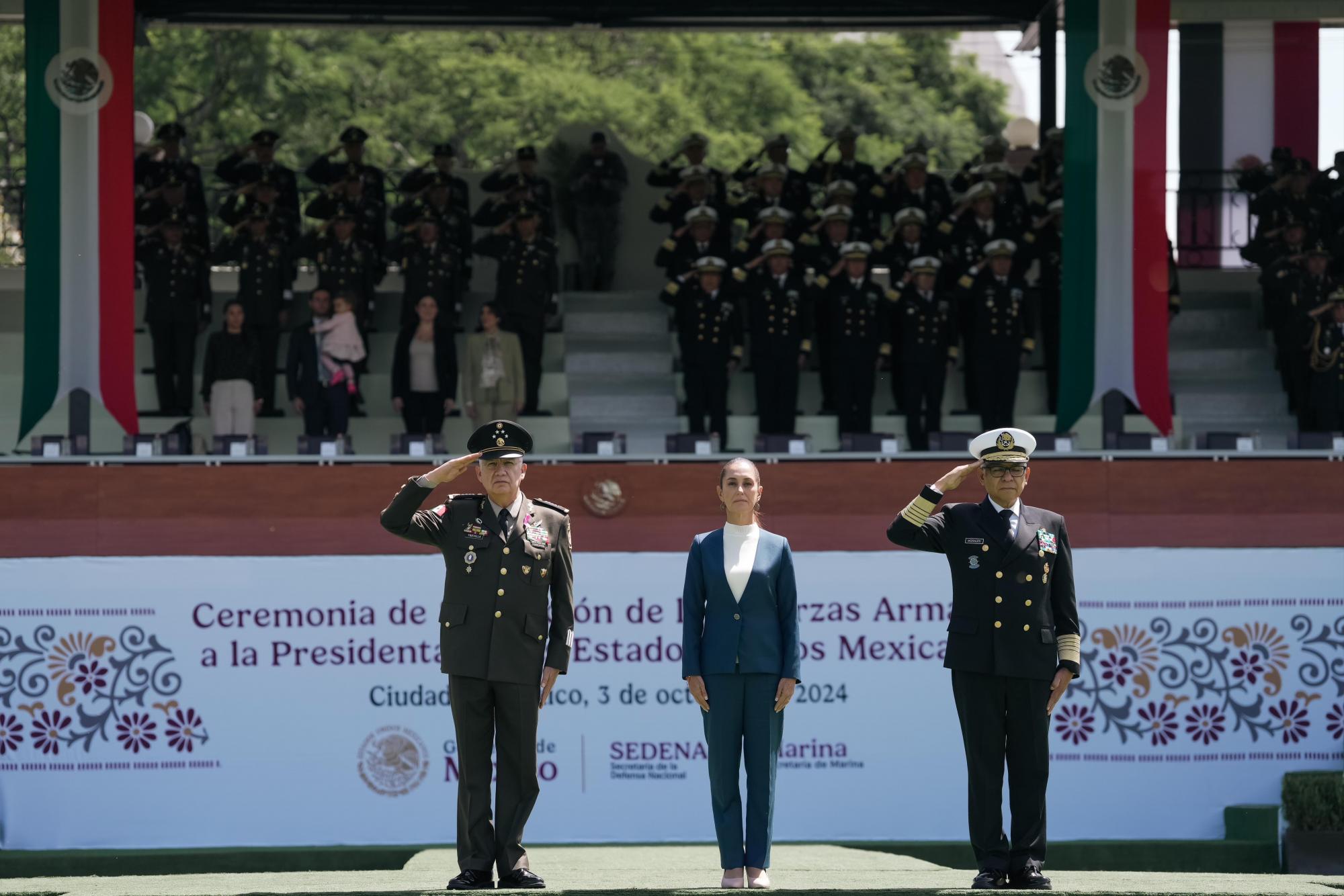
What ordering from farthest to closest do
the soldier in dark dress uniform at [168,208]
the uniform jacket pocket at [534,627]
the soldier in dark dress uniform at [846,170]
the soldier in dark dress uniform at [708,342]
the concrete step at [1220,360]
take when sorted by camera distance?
the soldier in dark dress uniform at [846,170], the concrete step at [1220,360], the soldier in dark dress uniform at [168,208], the soldier in dark dress uniform at [708,342], the uniform jacket pocket at [534,627]


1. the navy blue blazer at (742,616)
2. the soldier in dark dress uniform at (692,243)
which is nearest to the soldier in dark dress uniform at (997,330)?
the soldier in dark dress uniform at (692,243)

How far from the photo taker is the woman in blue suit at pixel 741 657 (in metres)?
6.04

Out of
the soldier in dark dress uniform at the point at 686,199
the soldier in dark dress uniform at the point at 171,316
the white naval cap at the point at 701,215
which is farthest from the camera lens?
the soldier in dark dress uniform at the point at 686,199

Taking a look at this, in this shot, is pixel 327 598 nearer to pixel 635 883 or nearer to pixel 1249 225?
pixel 635 883

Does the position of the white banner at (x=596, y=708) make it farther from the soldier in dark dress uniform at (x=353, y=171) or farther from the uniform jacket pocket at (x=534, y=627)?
the soldier in dark dress uniform at (x=353, y=171)

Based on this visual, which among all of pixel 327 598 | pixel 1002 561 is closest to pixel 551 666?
pixel 1002 561

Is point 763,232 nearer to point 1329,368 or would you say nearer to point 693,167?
point 693,167

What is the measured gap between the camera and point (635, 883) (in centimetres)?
627

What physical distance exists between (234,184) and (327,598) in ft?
18.7

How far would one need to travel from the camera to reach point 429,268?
13.2m

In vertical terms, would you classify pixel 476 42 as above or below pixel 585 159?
above

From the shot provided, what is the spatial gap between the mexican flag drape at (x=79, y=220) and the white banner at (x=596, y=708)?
1590 mm

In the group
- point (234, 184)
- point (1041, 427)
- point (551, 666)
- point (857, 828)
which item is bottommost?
point (857, 828)

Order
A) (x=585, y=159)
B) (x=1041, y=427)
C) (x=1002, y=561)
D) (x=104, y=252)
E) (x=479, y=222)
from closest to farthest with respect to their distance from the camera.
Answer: (x=1002, y=561)
(x=104, y=252)
(x=1041, y=427)
(x=479, y=222)
(x=585, y=159)
